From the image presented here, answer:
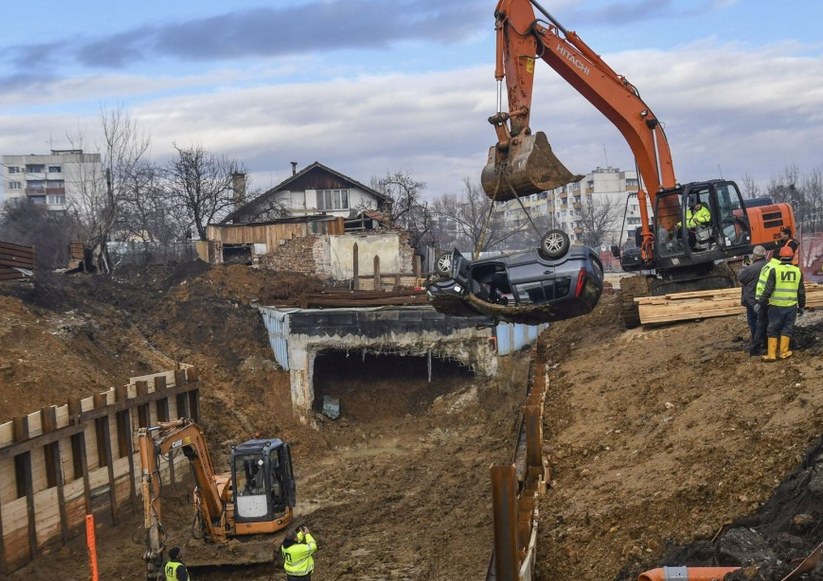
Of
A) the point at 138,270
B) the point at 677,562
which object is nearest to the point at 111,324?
the point at 138,270

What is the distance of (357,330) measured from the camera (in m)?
28.8

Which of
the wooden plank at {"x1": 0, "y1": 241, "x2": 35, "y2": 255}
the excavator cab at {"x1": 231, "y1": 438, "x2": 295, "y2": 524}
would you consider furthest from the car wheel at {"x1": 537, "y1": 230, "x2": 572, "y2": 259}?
the wooden plank at {"x1": 0, "y1": 241, "x2": 35, "y2": 255}

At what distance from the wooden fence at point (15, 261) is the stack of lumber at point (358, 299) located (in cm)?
870

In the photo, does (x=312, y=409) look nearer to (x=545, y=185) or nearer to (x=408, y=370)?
(x=408, y=370)

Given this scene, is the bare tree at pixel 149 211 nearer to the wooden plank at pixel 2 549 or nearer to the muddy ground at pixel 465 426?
the muddy ground at pixel 465 426

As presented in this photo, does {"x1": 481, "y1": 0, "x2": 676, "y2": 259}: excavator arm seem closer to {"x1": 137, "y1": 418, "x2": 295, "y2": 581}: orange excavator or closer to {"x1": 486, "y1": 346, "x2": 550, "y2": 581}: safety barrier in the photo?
{"x1": 486, "y1": 346, "x2": 550, "y2": 581}: safety barrier

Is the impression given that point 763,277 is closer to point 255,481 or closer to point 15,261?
point 255,481

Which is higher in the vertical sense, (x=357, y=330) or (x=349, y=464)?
(x=357, y=330)

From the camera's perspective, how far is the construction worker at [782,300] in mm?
13711

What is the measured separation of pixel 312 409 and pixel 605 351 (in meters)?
11.6

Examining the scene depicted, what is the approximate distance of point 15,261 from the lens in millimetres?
30328

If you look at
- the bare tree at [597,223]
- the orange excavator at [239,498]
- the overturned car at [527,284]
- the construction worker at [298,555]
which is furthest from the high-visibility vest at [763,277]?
the bare tree at [597,223]

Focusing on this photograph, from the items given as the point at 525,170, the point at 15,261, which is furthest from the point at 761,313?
the point at 15,261

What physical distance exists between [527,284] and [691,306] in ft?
25.5
